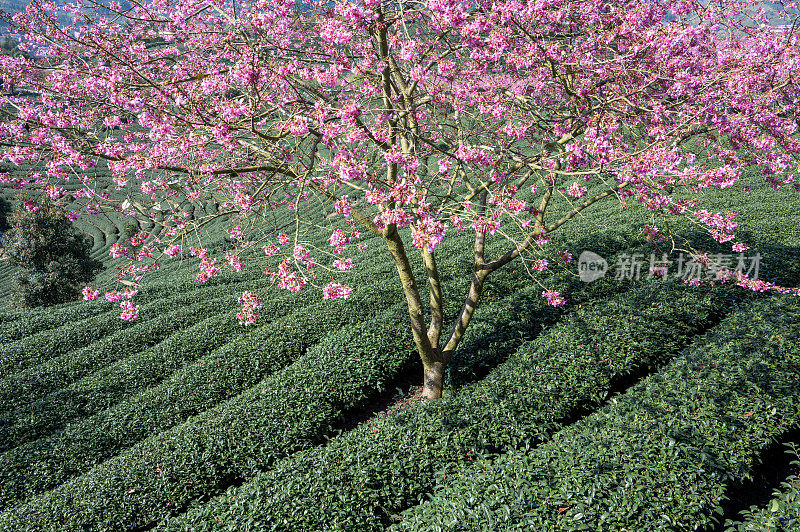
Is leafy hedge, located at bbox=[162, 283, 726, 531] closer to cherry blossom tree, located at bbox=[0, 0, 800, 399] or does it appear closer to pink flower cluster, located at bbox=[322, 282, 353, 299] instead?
cherry blossom tree, located at bbox=[0, 0, 800, 399]

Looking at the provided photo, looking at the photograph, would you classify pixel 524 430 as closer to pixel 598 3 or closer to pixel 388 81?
pixel 388 81

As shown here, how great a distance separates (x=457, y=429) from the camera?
6.27 metres

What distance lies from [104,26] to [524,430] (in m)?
9.40

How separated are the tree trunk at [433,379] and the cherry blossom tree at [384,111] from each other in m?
0.03

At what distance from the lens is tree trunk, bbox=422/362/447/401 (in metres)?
7.71

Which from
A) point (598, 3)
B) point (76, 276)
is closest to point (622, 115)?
point (598, 3)

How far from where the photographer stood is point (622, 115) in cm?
614

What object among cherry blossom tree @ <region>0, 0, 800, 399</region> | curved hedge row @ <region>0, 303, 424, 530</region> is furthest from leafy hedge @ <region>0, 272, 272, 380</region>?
cherry blossom tree @ <region>0, 0, 800, 399</region>

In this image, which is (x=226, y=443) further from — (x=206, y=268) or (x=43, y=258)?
(x=43, y=258)

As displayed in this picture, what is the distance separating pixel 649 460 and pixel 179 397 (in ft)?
27.6

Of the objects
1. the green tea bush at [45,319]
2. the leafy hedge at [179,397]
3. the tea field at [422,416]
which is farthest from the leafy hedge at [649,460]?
the green tea bush at [45,319]

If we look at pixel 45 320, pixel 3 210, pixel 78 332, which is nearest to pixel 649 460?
pixel 78 332

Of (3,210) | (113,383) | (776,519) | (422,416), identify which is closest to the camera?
(776,519)

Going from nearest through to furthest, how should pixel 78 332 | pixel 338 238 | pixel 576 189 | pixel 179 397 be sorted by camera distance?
pixel 576 189 < pixel 338 238 < pixel 179 397 < pixel 78 332
